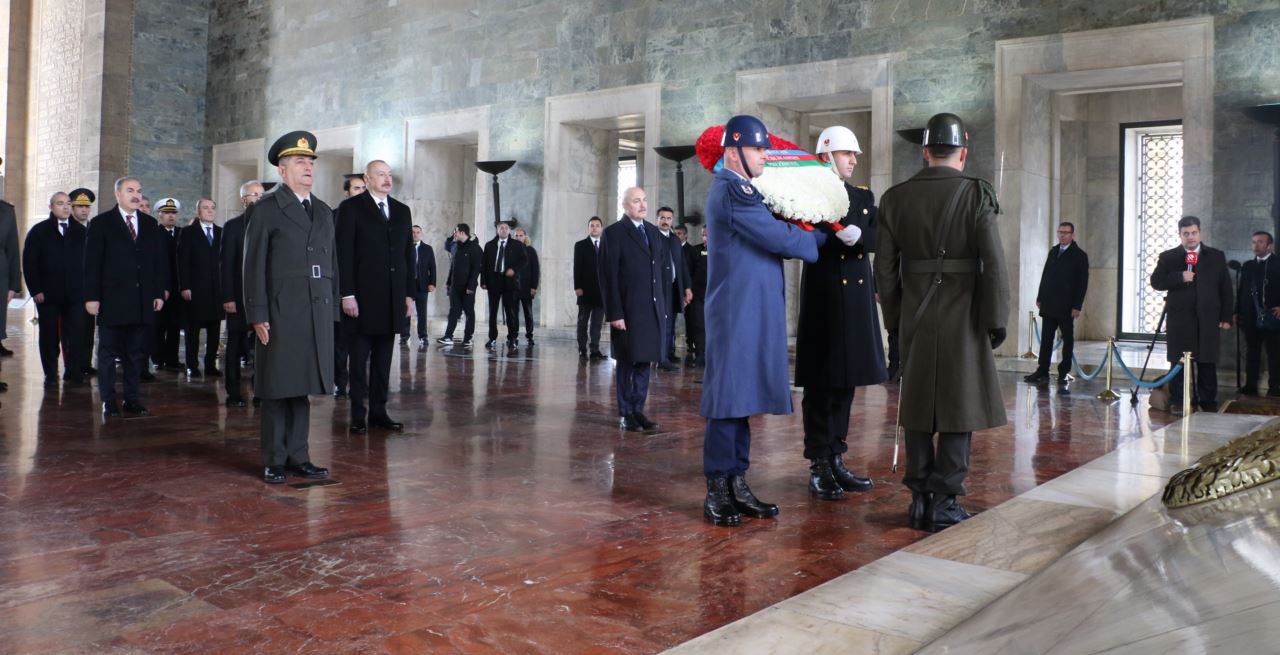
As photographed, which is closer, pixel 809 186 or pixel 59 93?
pixel 809 186

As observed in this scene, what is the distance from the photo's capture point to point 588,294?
12.2 m

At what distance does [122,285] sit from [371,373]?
215 cm

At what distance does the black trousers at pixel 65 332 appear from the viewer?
28.3 ft

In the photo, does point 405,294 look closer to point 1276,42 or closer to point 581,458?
point 581,458

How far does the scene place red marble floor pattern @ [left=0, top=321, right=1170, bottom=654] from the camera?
2.81m

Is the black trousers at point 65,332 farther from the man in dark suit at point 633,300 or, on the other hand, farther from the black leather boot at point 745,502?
the black leather boot at point 745,502

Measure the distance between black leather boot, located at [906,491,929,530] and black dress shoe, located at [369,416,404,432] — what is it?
3330mm

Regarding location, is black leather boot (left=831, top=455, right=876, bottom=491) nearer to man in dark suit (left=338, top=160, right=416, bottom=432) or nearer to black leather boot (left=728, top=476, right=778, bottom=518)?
black leather boot (left=728, top=476, right=778, bottom=518)

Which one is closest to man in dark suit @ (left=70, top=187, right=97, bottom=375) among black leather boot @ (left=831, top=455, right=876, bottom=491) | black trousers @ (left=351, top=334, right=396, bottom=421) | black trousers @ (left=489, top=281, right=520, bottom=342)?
black trousers @ (left=351, top=334, right=396, bottom=421)

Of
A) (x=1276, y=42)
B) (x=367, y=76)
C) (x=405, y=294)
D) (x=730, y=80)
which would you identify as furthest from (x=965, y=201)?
(x=367, y=76)

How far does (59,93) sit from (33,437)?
65.7 ft

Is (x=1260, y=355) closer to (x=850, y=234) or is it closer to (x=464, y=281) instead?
(x=850, y=234)

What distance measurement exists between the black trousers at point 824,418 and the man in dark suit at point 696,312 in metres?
6.21

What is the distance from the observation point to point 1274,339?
30.1 feet
